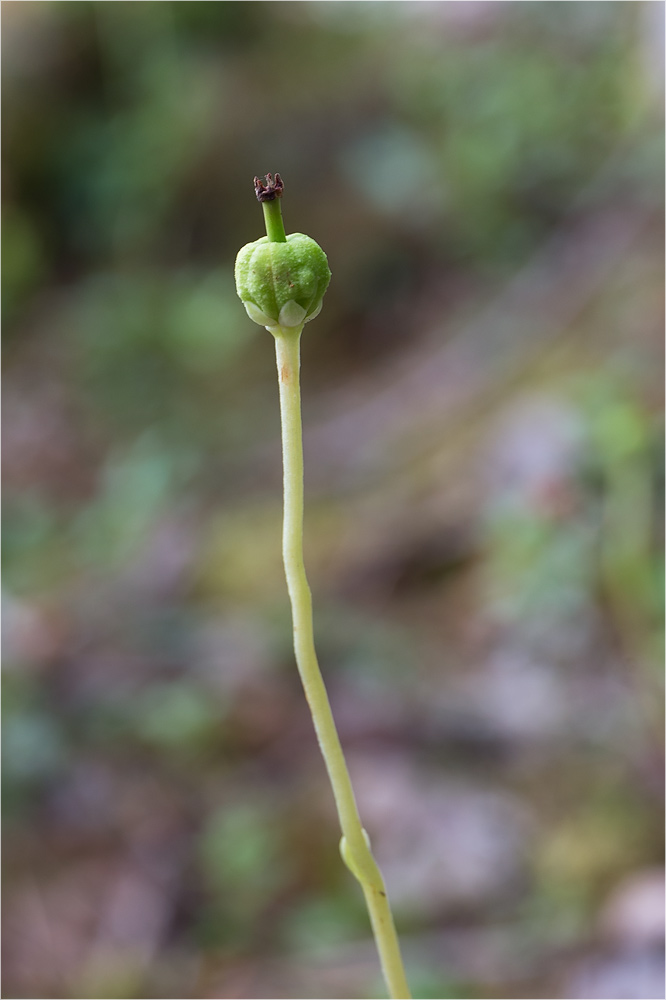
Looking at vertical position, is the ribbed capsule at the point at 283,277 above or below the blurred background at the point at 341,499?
below

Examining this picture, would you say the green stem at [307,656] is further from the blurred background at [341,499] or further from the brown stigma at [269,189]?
the blurred background at [341,499]

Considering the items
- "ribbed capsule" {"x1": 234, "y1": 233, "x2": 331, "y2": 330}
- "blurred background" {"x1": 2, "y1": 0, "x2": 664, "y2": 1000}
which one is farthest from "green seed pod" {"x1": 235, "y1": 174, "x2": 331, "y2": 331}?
"blurred background" {"x1": 2, "y1": 0, "x2": 664, "y2": 1000}

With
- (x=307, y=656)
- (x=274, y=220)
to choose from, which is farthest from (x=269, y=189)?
→ (x=307, y=656)

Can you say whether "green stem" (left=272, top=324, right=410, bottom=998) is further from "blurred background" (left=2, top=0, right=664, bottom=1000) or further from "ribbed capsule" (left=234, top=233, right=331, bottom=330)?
"blurred background" (left=2, top=0, right=664, bottom=1000)

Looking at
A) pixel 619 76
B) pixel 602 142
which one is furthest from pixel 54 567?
pixel 619 76

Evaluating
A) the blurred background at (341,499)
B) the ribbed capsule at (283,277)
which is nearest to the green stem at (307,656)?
the ribbed capsule at (283,277)

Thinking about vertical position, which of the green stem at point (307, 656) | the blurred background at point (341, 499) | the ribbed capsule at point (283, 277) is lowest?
the green stem at point (307, 656)

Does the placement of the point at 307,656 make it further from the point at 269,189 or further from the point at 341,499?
the point at 341,499

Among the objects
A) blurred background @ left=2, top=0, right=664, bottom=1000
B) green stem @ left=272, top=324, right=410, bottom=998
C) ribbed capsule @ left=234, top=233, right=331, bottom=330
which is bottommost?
green stem @ left=272, top=324, right=410, bottom=998
